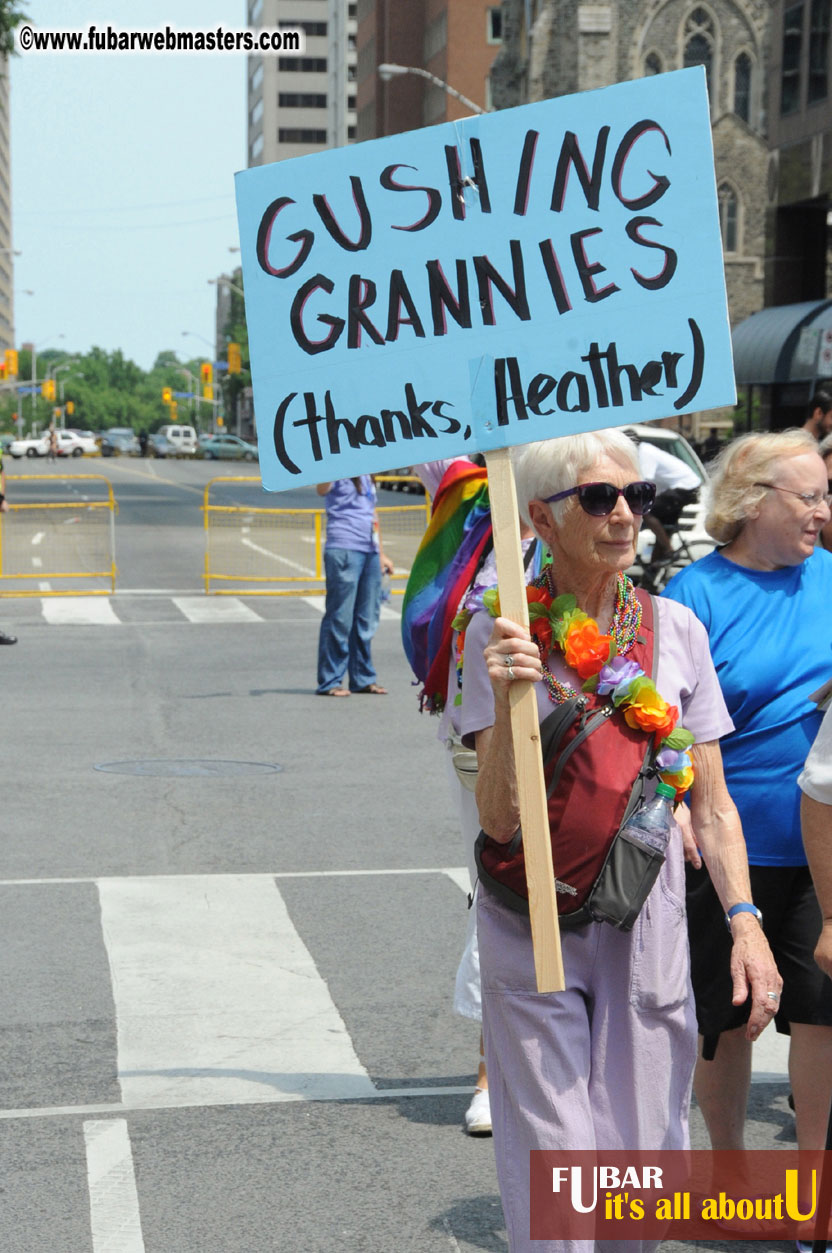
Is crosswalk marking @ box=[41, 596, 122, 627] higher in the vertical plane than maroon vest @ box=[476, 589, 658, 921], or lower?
lower

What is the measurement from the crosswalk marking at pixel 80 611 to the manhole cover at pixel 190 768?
7.74 metres

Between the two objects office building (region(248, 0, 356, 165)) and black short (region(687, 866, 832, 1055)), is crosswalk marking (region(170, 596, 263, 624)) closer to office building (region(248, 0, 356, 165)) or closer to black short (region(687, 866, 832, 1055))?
black short (region(687, 866, 832, 1055))

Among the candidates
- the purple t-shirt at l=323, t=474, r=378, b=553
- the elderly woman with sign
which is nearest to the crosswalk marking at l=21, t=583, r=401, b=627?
the purple t-shirt at l=323, t=474, r=378, b=553

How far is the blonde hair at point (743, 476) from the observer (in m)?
4.37

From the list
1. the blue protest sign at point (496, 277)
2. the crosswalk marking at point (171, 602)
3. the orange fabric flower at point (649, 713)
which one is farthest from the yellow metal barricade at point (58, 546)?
the orange fabric flower at point (649, 713)

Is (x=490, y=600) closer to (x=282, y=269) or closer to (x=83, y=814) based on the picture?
(x=282, y=269)

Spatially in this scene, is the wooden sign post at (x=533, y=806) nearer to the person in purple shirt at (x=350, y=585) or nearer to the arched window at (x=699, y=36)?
the person in purple shirt at (x=350, y=585)

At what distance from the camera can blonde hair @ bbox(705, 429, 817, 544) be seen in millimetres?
4371

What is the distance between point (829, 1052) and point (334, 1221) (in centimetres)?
123

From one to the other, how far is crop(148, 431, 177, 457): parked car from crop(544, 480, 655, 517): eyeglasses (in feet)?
339

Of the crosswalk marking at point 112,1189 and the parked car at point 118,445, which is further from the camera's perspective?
the parked car at point 118,445

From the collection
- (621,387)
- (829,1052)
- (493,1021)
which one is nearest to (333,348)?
(621,387)

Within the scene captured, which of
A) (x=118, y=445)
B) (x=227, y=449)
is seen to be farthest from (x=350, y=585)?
(x=118, y=445)

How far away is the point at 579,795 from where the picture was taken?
327cm
